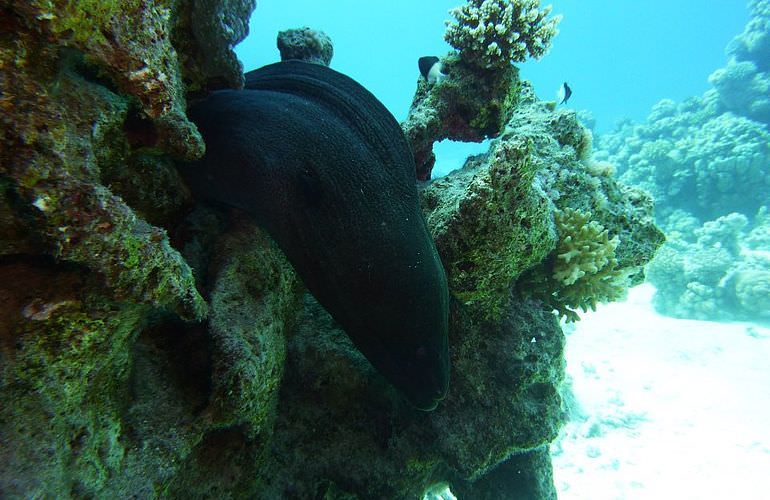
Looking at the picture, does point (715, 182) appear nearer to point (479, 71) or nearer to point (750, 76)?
point (750, 76)

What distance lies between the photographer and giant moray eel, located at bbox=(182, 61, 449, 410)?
2418mm

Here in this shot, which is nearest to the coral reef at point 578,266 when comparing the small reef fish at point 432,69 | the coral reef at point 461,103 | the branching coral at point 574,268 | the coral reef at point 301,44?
the branching coral at point 574,268

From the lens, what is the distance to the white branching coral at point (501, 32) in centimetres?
357

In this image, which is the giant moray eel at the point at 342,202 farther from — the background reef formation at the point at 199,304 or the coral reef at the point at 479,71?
the coral reef at the point at 479,71

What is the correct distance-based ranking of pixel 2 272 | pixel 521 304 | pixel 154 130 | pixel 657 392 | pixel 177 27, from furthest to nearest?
pixel 657 392, pixel 521 304, pixel 177 27, pixel 154 130, pixel 2 272

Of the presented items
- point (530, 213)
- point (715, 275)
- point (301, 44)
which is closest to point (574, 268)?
point (530, 213)

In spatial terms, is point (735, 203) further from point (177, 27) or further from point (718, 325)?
point (177, 27)

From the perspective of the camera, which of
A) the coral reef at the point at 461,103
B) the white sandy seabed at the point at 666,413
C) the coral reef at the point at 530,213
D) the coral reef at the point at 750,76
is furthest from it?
the coral reef at the point at 750,76

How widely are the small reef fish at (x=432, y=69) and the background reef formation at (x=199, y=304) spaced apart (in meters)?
0.15

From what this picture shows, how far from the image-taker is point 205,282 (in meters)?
2.33

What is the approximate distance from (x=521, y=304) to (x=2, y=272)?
336 cm

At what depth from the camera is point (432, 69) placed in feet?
12.9

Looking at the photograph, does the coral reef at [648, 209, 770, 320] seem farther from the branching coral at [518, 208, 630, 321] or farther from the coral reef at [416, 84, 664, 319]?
the branching coral at [518, 208, 630, 321]

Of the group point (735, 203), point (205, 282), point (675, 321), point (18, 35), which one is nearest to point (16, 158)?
point (18, 35)
